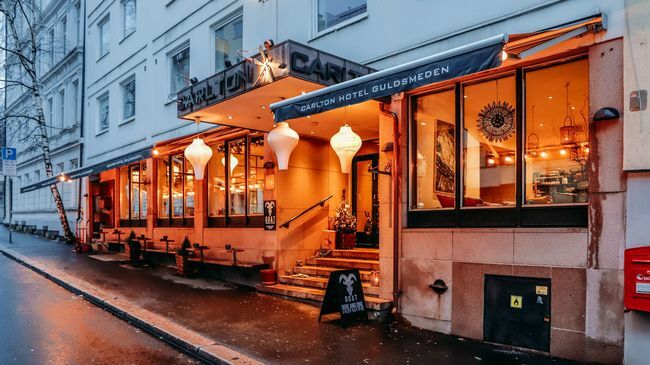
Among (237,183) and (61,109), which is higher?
(61,109)

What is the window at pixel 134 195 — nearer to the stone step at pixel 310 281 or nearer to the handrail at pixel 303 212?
the handrail at pixel 303 212

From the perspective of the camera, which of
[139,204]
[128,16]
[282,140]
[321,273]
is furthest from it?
[128,16]

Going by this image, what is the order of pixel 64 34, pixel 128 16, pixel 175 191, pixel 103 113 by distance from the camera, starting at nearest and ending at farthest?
pixel 175 191 < pixel 128 16 < pixel 103 113 < pixel 64 34

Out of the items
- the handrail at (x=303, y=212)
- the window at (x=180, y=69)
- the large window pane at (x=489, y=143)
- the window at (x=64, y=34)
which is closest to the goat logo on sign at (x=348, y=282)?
the large window pane at (x=489, y=143)

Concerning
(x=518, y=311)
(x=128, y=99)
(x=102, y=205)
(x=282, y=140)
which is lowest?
(x=518, y=311)

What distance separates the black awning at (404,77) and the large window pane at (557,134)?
1.95 metres

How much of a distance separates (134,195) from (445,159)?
14.0m

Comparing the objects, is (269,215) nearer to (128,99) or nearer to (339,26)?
(339,26)

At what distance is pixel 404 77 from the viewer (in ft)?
22.0

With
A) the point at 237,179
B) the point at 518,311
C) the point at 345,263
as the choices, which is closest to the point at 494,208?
the point at 518,311

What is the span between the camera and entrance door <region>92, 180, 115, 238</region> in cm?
2169

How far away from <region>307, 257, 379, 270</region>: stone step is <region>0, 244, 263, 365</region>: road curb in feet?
12.9

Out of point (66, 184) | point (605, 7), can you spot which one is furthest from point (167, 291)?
point (66, 184)

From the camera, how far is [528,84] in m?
7.57
